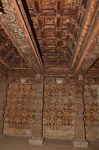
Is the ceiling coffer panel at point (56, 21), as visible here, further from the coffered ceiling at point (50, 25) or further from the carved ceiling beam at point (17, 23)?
the carved ceiling beam at point (17, 23)

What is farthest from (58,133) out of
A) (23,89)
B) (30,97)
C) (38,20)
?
(38,20)

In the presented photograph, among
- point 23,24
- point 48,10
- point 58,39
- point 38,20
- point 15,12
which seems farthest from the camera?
point 58,39

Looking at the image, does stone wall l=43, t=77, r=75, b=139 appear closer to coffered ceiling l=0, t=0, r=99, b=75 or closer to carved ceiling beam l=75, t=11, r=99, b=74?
coffered ceiling l=0, t=0, r=99, b=75

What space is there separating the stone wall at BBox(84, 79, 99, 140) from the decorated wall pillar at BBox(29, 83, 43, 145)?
209 centimetres

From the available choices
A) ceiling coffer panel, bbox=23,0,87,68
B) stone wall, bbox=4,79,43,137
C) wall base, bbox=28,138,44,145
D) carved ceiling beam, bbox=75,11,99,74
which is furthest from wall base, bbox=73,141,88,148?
ceiling coffer panel, bbox=23,0,87,68

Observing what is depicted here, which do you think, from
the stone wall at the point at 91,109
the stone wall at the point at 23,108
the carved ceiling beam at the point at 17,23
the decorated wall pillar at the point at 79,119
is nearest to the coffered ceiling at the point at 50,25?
the carved ceiling beam at the point at 17,23

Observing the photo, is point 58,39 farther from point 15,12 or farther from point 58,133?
point 58,133

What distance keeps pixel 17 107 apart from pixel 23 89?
92cm

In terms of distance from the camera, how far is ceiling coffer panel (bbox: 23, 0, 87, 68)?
3334 millimetres

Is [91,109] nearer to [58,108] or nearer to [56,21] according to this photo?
[58,108]

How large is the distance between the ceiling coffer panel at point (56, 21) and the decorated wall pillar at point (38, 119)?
8.08 ft

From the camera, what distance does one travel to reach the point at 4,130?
7992 mm

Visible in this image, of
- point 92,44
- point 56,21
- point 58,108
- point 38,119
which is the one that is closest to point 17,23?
point 56,21

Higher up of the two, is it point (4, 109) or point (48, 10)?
point (48, 10)
